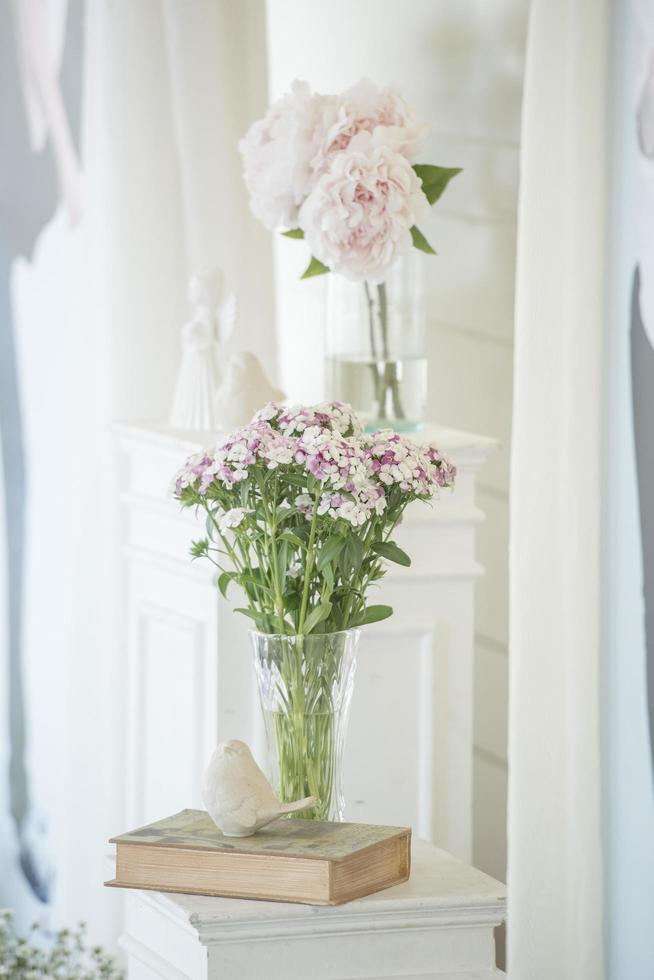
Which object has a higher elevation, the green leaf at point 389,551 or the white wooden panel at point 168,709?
the green leaf at point 389,551

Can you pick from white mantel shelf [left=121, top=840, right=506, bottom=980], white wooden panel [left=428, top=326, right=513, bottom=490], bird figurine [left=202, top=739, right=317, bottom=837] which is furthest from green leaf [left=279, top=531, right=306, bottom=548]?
white wooden panel [left=428, top=326, right=513, bottom=490]

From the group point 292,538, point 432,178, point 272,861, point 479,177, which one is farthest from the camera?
point 479,177

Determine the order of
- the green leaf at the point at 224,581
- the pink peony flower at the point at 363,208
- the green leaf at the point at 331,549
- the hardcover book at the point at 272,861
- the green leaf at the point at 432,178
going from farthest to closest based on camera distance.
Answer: the green leaf at the point at 432,178
the pink peony flower at the point at 363,208
the green leaf at the point at 224,581
the green leaf at the point at 331,549
the hardcover book at the point at 272,861

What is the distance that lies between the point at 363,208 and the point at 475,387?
0.55 m

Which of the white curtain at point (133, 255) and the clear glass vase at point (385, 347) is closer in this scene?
the clear glass vase at point (385, 347)

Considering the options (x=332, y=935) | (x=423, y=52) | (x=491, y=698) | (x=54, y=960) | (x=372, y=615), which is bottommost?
(x=54, y=960)

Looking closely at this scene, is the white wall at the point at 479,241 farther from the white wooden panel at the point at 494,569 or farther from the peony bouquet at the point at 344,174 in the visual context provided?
the peony bouquet at the point at 344,174

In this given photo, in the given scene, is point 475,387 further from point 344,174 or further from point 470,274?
point 344,174

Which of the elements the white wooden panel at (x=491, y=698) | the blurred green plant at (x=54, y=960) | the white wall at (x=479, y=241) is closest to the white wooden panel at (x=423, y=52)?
the white wall at (x=479, y=241)

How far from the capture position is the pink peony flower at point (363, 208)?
178 centimetres

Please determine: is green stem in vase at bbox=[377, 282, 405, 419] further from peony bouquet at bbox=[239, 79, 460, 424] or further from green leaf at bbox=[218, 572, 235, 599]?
green leaf at bbox=[218, 572, 235, 599]

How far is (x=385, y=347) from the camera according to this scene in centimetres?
201

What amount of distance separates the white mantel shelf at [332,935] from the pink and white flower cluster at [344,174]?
0.79m

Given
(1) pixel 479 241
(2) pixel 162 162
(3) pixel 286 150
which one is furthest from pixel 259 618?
(2) pixel 162 162
